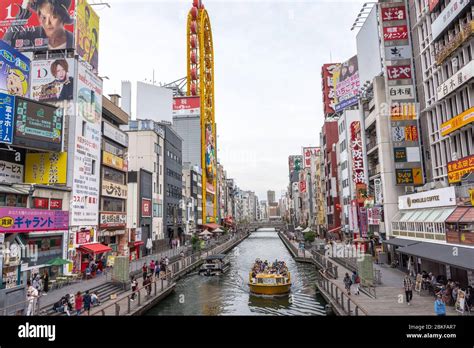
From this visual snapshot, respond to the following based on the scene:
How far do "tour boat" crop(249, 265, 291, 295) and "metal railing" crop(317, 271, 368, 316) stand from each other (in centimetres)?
320

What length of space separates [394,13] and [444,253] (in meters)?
28.9

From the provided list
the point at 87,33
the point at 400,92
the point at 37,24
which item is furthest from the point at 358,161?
the point at 37,24

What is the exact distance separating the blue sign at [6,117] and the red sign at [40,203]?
15.9 ft

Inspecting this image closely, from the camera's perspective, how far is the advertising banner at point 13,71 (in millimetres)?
30703

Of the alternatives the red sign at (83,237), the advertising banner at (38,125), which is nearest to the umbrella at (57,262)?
the red sign at (83,237)

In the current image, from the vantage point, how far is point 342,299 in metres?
23.0

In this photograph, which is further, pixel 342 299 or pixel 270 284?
pixel 270 284

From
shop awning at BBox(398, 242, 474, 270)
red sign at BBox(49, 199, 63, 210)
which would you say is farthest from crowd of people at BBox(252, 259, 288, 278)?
red sign at BBox(49, 199, 63, 210)

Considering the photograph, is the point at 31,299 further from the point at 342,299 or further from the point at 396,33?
the point at 396,33

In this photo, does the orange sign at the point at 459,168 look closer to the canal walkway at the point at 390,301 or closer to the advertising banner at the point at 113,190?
the canal walkway at the point at 390,301

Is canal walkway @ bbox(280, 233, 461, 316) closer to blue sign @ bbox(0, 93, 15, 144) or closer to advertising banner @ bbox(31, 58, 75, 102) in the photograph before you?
blue sign @ bbox(0, 93, 15, 144)
